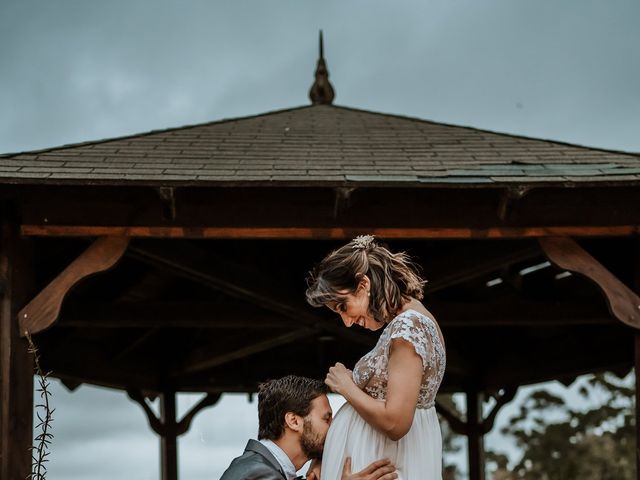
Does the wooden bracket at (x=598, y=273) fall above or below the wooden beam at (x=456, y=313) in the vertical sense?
below

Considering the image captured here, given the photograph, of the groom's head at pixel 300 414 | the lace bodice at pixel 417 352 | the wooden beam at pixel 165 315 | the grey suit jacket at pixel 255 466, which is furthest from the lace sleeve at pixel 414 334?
the wooden beam at pixel 165 315

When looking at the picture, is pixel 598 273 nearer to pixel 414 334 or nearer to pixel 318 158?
pixel 318 158

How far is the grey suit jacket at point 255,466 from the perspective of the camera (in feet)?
14.3

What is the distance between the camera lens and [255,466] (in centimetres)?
438

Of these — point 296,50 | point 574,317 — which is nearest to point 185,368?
point 574,317

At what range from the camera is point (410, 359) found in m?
3.98

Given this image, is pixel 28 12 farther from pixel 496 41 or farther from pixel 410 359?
pixel 410 359

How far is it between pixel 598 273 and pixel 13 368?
383 centimetres

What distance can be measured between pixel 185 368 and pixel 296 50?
40326mm

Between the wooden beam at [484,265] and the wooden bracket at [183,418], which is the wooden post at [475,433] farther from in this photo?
the wooden beam at [484,265]

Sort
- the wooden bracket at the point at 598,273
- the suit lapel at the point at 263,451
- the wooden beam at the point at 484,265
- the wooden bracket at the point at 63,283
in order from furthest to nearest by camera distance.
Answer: the wooden beam at the point at 484,265 < the wooden bracket at the point at 598,273 < the wooden bracket at the point at 63,283 < the suit lapel at the point at 263,451

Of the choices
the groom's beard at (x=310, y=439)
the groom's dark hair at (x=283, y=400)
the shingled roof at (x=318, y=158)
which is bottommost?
the groom's beard at (x=310, y=439)

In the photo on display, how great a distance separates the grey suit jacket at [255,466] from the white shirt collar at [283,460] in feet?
0.06

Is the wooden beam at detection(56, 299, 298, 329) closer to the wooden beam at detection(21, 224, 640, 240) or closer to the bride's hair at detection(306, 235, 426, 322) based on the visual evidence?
the wooden beam at detection(21, 224, 640, 240)
